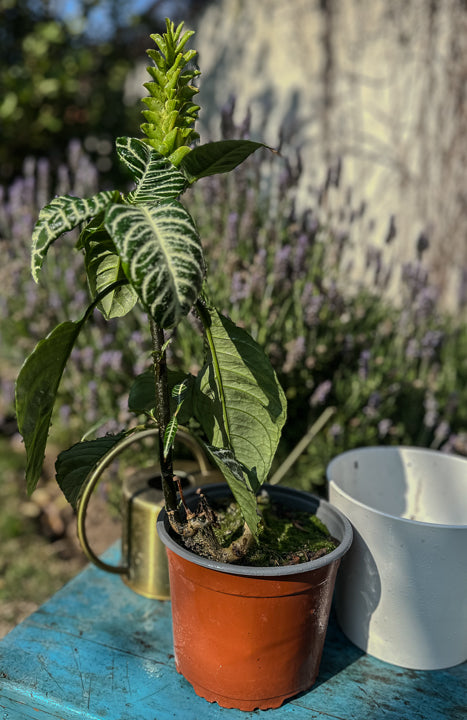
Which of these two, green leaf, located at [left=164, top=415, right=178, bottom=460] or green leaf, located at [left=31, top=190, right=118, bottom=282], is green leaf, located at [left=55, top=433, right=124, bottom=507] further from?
green leaf, located at [left=31, top=190, right=118, bottom=282]

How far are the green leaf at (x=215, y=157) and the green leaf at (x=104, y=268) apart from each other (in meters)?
0.15

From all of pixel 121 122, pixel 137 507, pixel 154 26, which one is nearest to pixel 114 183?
pixel 121 122

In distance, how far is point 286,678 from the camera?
0.93 metres

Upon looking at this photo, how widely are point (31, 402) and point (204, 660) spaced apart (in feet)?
1.68

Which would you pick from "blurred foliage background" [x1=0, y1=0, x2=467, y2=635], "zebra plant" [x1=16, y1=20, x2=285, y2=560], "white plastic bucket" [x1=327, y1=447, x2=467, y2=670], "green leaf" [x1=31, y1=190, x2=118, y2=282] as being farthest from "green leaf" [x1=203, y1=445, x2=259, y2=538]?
"blurred foliage background" [x1=0, y1=0, x2=467, y2=635]

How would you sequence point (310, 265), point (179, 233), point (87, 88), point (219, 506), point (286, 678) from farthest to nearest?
point (87, 88)
point (310, 265)
point (219, 506)
point (286, 678)
point (179, 233)

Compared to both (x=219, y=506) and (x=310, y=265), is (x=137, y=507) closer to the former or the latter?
(x=219, y=506)

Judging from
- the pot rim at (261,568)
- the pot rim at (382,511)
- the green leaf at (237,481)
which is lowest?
the pot rim at (261,568)

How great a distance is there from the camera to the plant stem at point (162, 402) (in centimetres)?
86

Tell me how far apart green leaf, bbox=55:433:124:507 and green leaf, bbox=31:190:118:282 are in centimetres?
34

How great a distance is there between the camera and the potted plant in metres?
0.80

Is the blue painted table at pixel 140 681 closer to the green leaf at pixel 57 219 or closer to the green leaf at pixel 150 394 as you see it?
the green leaf at pixel 150 394

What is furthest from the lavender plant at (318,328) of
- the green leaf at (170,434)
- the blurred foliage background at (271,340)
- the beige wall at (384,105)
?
the beige wall at (384,105)

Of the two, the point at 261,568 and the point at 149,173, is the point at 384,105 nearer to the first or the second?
the point at 149,173
